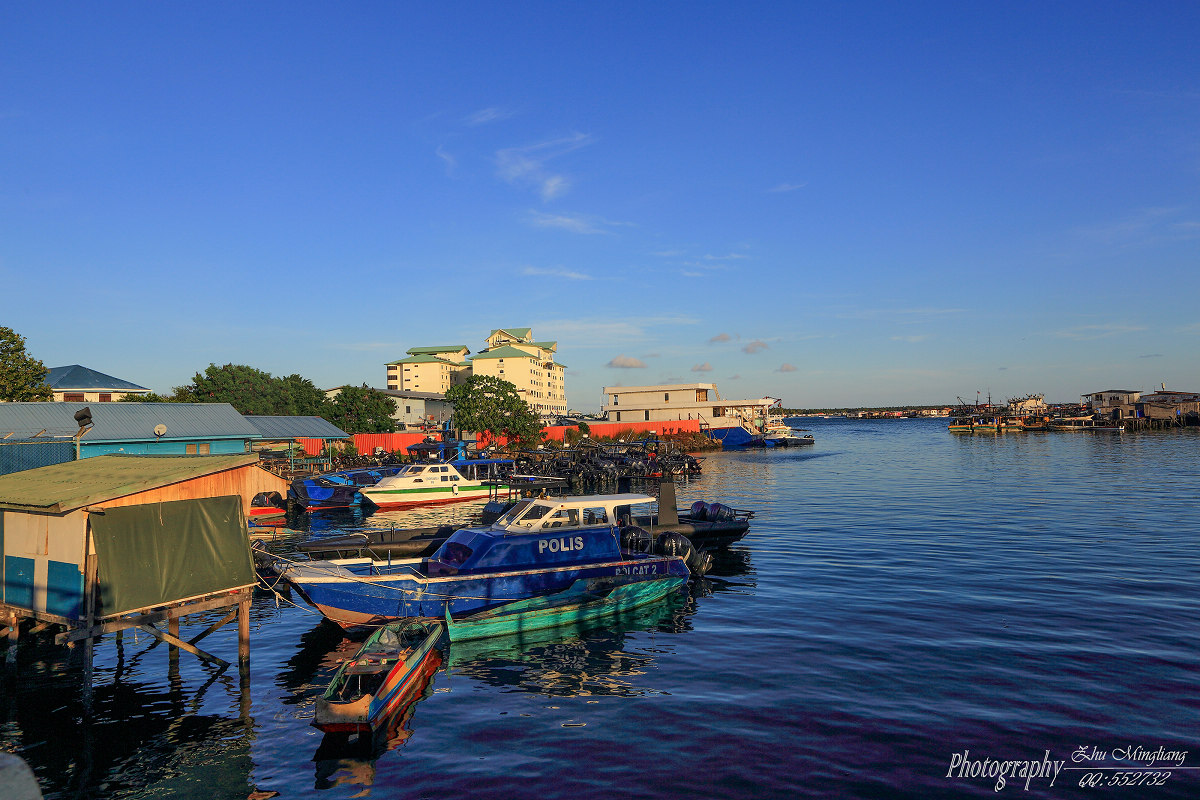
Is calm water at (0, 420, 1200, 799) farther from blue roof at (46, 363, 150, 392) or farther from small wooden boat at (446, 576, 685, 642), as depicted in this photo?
blue roof at (46, 363, 150, 392)

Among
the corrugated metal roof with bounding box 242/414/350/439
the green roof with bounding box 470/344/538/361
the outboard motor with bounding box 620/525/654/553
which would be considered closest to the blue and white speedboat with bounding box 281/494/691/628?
the outboard motor with bounding box 620/525/654/553

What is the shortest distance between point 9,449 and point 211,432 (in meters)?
21.2

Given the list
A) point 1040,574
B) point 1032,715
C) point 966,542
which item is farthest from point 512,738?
point 966,542

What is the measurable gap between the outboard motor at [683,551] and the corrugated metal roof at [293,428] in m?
41.0

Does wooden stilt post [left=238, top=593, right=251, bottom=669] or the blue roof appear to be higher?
the blue roof

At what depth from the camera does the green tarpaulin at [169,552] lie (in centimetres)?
1441

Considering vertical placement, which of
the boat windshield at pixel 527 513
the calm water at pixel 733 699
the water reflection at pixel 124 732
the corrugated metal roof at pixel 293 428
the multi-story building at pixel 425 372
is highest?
the multi-story building at pixel 425 372

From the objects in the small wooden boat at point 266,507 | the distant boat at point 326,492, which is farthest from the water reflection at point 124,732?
the distant boat at point 326,492

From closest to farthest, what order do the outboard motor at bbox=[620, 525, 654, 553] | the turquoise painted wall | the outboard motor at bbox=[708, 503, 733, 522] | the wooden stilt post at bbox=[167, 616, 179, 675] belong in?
the wooden stilt post at bbox=[167, 616, 179, 675], the outboard motor at bbox=[620, 525, 654, 553], the outboard motor at bbox=[708, 503, 733, 522], the turquoise painted wall

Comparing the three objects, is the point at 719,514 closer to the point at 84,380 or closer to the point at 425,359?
the point at 84,380

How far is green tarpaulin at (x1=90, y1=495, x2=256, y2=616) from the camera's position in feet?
47.3

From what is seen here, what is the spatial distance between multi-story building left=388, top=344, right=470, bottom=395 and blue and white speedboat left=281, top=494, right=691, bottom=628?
15101 cm

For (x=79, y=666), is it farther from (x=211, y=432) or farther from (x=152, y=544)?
(x=211, y=432)

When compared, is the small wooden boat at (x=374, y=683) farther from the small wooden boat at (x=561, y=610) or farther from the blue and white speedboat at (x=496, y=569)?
the blue and white speedboat at (x=496, y=569)
